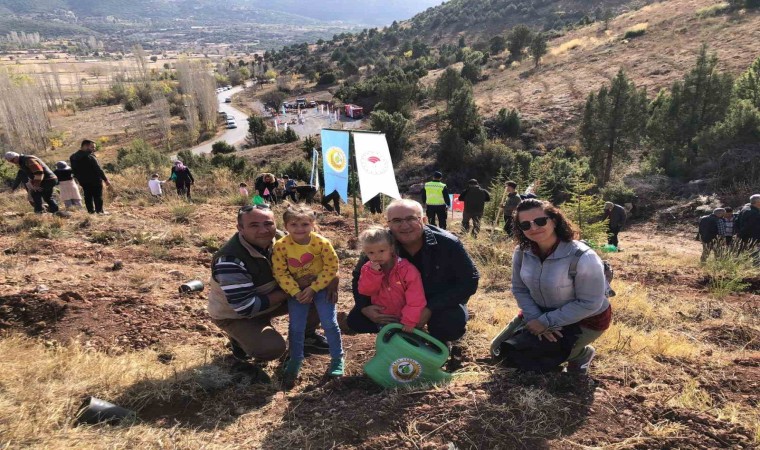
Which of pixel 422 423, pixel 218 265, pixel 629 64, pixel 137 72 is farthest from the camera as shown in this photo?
pixel 137 72

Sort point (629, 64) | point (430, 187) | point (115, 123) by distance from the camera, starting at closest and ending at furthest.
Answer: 1. point (430, 187)
2. point (629, 64)
3. point (115, 123)

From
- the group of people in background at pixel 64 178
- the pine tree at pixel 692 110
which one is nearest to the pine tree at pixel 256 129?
the pine tree at pixel 692 110

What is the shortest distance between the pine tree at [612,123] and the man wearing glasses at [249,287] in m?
17.5

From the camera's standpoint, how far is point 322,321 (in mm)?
3309

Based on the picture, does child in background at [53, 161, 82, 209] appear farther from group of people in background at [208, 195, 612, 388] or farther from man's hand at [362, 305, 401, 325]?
man's hand at [362, 305, 401, 325]

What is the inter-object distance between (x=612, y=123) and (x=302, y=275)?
1783 cm

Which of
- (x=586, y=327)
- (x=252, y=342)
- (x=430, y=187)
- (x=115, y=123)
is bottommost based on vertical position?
(x=115, y=123)

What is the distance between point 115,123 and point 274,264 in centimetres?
5512

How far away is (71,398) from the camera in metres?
2.60

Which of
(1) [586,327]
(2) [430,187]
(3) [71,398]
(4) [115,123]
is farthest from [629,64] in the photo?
(4) [115,123]

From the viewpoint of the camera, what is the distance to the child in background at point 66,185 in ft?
25.8

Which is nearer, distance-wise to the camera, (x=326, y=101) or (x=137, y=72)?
(x=326, y=101)

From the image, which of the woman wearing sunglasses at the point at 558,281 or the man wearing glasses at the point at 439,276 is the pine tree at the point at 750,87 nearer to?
the woman wearing sunglasses at the point at 558,281

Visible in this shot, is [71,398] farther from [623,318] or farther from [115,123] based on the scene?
[115,123]
